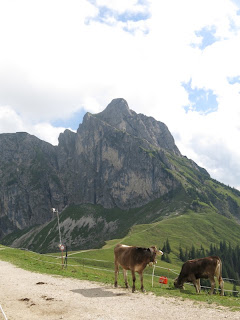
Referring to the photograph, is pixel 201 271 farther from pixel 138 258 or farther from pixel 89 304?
pixel 89 304

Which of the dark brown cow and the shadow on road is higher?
the dark brown cow

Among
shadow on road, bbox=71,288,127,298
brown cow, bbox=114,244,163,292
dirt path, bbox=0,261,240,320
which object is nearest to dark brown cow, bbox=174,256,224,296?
brown cow, bbox=114,244,163,292

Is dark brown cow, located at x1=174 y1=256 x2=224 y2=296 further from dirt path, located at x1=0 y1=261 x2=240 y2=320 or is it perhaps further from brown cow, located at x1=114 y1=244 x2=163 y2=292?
dirt path, located at x1=0 y1=261 x2=240 y2=320

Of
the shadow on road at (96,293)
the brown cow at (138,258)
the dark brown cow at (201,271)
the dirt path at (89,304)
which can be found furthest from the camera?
the dark brown cow at (201,271)

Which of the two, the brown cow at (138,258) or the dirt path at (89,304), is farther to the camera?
the brown cow at (138,258)

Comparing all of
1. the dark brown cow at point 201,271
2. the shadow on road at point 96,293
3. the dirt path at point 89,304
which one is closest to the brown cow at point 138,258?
the dirt path at point 89,304

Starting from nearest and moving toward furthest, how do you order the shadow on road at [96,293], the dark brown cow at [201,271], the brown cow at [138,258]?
the shadow on road at [96,293]
the brown cow at [138,258]
the dark brown cow at [201,271]

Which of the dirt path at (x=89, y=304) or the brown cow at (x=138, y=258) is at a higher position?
the brown cow at (x=138, y=258)

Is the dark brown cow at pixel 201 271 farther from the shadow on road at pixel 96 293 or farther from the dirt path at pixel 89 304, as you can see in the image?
the shadow on road at pixel 96 293

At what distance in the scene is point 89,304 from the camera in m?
18.7

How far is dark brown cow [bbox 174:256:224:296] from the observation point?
28484 mm

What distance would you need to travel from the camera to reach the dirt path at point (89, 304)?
650 inches

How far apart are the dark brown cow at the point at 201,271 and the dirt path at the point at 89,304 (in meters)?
9.17

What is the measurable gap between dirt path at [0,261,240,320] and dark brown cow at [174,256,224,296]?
361 inches
